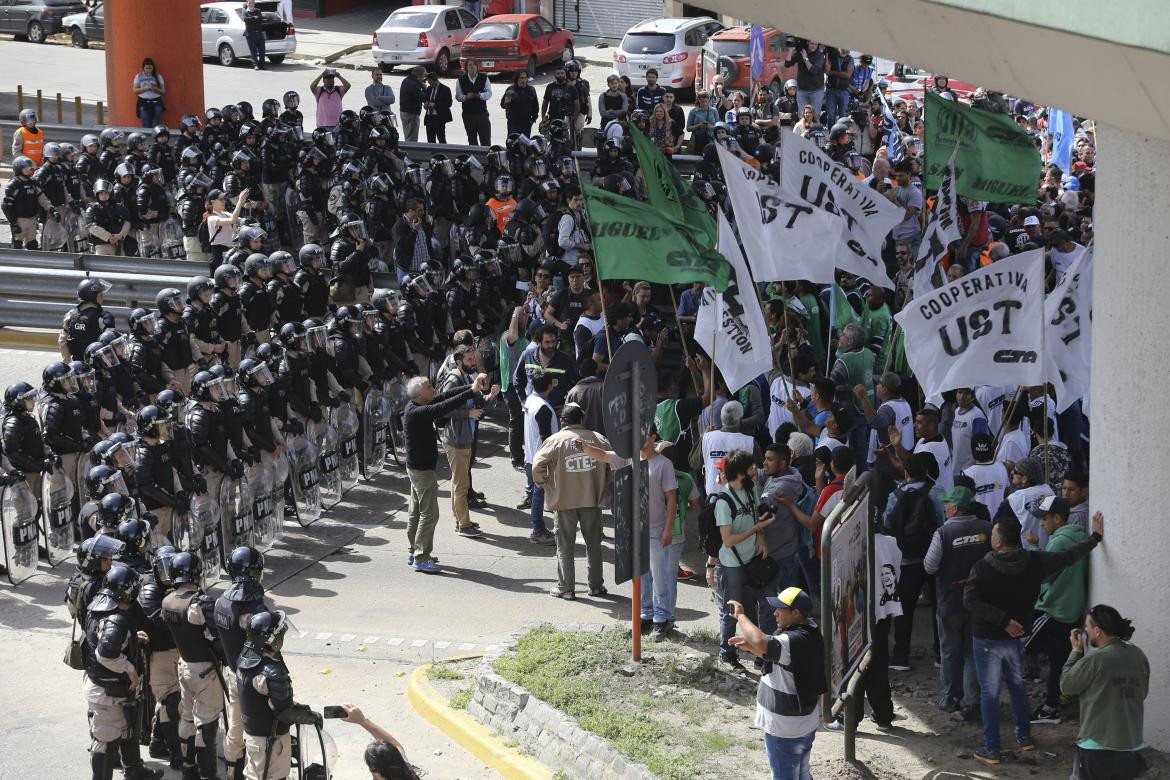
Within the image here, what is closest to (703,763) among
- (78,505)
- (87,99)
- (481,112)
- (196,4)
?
(78,505)

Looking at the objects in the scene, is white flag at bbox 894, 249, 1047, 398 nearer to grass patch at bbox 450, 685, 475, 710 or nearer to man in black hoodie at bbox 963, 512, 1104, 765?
man in black hoodie at bbox 963, 512, 1104, 765

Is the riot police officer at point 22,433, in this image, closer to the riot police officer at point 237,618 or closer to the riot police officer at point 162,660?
the riot police officer at point 162,660

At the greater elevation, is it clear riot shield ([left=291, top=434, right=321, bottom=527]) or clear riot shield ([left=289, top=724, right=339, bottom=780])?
clear riot shield ([left=291, top=434, right=321, bottom=527])

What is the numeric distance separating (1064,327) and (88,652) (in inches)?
268

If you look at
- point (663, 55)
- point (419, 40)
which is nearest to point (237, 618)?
point (663, 55)

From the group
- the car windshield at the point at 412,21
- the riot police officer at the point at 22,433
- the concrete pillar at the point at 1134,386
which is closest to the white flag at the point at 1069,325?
the concrete pillar at the point at 1134,386

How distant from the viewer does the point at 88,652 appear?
10078 millimetres

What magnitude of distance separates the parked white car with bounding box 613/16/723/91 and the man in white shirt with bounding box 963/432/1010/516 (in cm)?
2605

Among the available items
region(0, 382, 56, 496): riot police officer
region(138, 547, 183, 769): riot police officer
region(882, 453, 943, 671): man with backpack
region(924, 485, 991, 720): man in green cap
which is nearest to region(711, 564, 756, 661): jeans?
region(882, 453, 943, 671): man with backpack

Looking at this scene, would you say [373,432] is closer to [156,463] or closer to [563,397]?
[563,397]

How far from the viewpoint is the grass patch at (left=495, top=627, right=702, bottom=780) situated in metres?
9.68

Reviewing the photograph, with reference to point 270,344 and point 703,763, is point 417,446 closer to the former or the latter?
point 270,344

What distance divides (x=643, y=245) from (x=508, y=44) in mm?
27379

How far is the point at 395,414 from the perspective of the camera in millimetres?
16266
